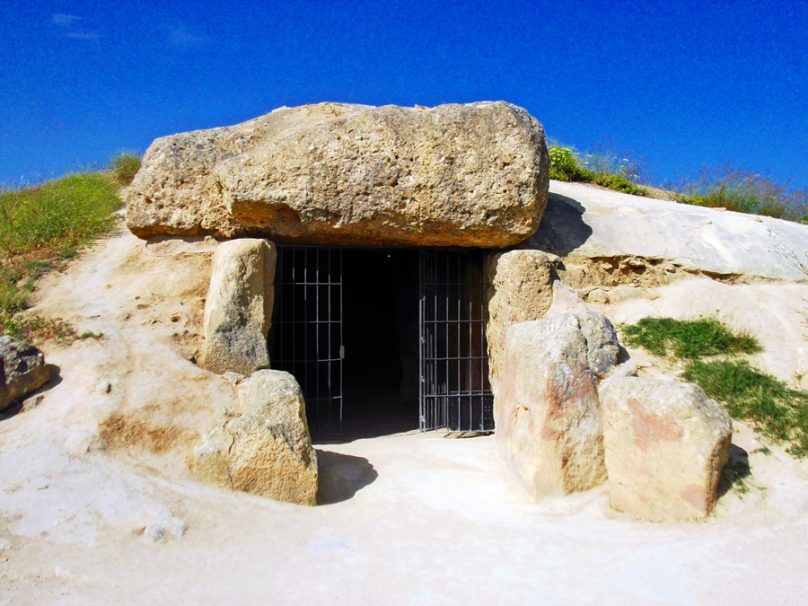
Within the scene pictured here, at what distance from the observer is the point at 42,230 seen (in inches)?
316

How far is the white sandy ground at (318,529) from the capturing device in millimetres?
3689

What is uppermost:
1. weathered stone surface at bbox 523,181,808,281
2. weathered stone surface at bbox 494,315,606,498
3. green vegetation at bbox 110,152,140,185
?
green vegetation at bbox 110,152,140,185

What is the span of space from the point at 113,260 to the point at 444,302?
3.69 meters

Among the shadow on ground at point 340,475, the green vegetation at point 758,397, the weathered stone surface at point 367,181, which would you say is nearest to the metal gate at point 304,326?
the weathered stone surface at point 367,181

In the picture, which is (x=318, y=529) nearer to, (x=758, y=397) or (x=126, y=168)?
(x=758, y=397)

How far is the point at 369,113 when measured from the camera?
657cm

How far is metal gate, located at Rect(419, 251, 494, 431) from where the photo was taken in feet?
24.5

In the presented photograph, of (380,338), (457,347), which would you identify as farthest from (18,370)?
(380,338)

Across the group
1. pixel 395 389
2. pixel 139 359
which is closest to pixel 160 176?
pixel 139 359

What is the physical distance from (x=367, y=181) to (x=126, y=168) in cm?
573

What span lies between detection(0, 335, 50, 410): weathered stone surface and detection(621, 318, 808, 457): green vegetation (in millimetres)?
4937

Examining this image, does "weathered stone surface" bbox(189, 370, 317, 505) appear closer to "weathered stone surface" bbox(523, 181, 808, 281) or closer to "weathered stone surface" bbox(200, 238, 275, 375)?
"weathered stone surface" bbox(200, 238, 275, 375)

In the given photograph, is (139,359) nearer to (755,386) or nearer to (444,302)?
(444,302)

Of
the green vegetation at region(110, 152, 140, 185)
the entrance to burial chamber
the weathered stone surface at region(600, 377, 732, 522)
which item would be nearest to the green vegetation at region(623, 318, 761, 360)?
the weathered stone surface at region(600, 377, 732, 522)
